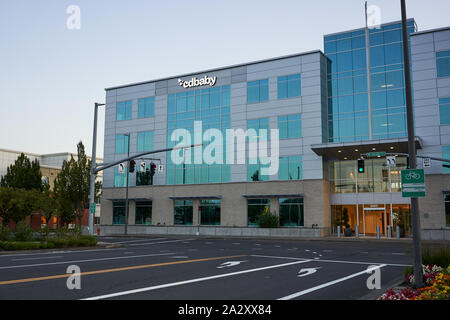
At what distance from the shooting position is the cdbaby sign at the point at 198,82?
169 feet

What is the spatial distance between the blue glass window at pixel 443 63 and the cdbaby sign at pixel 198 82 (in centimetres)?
2403

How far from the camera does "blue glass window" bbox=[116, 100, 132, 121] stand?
189 ft

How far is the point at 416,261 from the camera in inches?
423

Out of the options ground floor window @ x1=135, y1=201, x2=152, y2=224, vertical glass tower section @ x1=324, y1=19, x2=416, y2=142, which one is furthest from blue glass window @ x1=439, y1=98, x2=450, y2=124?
ground floor window @ x1=135, y1=201, x2=152, y2=224

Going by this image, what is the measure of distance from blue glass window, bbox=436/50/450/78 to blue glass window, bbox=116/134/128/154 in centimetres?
3777

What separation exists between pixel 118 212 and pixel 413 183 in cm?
4944

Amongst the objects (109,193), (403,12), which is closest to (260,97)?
(109,193)

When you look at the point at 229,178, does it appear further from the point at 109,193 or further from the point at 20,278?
the point at 20,278

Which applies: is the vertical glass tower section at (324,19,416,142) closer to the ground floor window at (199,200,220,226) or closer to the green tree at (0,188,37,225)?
the ground floor window at (199,200,220,226)

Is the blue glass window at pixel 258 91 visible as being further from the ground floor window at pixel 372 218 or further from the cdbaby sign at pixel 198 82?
the ground floor window at pixel 372 218

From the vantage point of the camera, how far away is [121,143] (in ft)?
188

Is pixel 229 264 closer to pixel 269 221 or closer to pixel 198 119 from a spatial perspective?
pixel 269 221

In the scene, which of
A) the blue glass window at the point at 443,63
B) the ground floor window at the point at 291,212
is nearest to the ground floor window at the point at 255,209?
the ground floor window at the point at 291,212

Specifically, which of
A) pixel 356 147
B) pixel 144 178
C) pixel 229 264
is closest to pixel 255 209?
pixel 356 147
